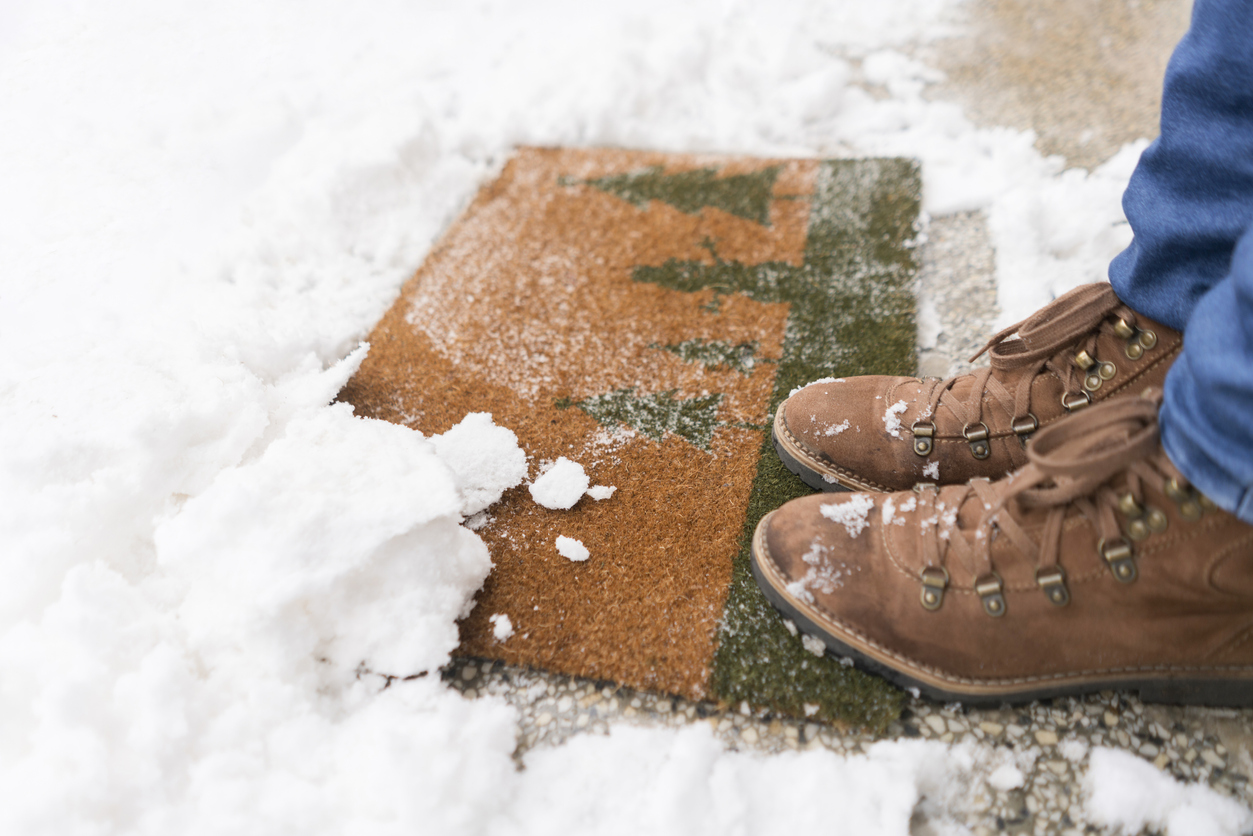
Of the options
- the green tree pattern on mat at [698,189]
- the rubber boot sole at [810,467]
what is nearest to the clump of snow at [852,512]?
the rubber boot sole at [810,467]

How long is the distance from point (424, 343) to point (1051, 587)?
103 centimetres

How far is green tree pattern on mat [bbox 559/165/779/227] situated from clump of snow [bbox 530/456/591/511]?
77 centimetres

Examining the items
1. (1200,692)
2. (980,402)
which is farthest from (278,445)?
(1200,692)

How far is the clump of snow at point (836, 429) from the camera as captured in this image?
0.99 m

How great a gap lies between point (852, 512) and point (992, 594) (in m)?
0.17

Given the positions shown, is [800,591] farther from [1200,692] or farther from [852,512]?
[1200,692]

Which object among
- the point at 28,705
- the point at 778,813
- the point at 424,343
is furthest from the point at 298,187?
the point at 778,813

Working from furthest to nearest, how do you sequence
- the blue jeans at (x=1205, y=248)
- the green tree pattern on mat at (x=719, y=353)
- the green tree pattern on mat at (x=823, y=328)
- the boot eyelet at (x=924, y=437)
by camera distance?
the green tree pattern on mat at (x=719, y=353) < the boot eyelet at (x=924, y=437) < the green tree pattern on mat at (x=823, y=328) < the blue jeans at (x=1205, y=248)

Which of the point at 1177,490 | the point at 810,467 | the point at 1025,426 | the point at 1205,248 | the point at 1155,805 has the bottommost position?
the point at 1155,805

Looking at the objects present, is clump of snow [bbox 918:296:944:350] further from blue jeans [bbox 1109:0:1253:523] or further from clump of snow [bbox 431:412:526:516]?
clump of snow [bbox 431:412:526:516]

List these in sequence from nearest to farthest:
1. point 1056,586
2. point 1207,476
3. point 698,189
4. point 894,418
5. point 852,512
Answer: point 1207,476, point 1056,586, point 852,512, point 894,418, point 698,189

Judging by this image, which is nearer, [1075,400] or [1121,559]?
[1121,559]

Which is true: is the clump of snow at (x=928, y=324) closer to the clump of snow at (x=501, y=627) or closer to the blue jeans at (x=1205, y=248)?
the blue jeans at (x=1205, y=248)

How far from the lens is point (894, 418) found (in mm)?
974
